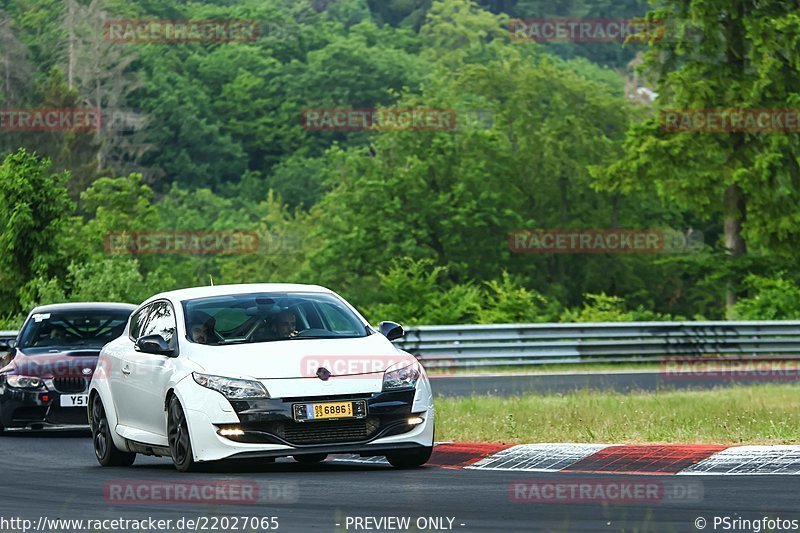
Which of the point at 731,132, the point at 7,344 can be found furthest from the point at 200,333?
the point at 731,132

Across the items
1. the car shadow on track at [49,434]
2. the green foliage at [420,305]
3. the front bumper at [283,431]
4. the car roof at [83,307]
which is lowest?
the green foliage at [420,305]

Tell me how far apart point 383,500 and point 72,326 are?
951 cm

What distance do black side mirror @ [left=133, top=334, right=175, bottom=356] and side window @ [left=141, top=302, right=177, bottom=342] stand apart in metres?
0.14

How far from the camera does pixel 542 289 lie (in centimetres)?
7119

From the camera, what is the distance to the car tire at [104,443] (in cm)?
1430

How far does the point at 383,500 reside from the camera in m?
10.5

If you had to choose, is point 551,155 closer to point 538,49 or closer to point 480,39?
point 538,49

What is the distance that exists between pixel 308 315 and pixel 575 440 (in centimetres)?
248

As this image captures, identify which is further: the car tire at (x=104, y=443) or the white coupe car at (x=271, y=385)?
the car tire at (x=104, y=443)

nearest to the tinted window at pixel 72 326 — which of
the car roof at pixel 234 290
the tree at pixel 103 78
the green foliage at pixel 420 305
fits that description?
the car roof at pixel 234 290

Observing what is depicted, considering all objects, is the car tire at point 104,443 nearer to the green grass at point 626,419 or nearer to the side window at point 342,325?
the side window at point 342,325

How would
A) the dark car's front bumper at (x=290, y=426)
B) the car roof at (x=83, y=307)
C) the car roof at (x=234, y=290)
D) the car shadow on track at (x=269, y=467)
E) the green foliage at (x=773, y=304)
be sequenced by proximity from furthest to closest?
the green foliage at (x=773, y=304)
the car roof at (x=83, y=307)
the car roof at (x=234, y=290)
the car shadow on track at (x=269, y=467)
the dark car's front bumper at (x=290, y=426)

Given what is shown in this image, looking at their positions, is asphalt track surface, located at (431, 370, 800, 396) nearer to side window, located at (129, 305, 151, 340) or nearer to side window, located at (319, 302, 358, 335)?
side window, located at (129, 305, 151, 340)

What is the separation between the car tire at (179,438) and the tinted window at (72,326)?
638cm
